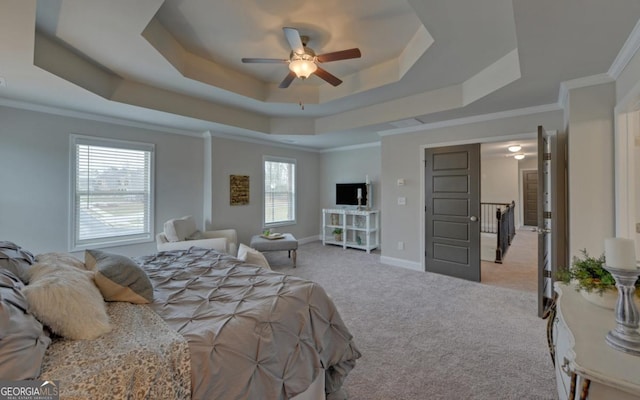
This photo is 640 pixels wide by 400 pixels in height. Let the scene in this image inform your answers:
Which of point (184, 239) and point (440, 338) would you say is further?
point (184, 239)

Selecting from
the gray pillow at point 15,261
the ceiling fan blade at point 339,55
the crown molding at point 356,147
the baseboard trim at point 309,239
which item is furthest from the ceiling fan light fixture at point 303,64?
the baseboard trim at point 309,239

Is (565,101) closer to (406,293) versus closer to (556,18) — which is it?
(556,18)

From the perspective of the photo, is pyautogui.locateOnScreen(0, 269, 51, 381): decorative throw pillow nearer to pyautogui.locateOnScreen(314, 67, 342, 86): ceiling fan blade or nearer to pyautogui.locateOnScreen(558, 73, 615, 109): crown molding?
pyautogui.locateOnScreen(314, 67, 342, 86): ceiling fan blade

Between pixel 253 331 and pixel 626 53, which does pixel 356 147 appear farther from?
pixel 253 331

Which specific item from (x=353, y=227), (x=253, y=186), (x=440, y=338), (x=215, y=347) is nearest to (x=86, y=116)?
(x=253, y=186)

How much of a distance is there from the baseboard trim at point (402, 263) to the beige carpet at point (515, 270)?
967 mm

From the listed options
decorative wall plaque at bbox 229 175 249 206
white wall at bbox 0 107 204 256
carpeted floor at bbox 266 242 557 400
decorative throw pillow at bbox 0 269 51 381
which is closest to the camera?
decorative throw pillow at bbox 0 269 51 381

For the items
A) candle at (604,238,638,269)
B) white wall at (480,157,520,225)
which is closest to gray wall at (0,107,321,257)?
candle at (604,238,638,269)

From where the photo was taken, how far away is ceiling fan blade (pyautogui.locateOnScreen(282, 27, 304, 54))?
234cm

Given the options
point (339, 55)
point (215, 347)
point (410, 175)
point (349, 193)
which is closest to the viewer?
point (215, 347)

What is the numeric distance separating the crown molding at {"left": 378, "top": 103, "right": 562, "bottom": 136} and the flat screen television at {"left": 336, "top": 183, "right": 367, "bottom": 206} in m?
1.68

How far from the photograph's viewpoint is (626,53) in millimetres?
2213

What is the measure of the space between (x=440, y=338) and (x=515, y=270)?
10.3 ft

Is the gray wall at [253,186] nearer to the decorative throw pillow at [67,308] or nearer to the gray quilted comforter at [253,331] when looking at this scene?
the gray quilted comforter at [253,331]
